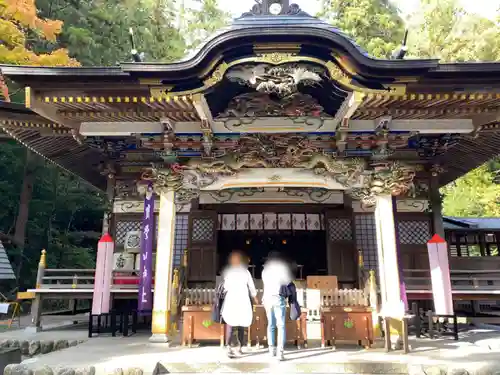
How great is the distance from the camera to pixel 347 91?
7.45 m

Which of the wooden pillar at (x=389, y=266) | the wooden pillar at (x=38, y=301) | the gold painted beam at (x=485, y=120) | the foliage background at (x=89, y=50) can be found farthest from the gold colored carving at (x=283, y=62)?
the foliage background at (x=89, y=50)

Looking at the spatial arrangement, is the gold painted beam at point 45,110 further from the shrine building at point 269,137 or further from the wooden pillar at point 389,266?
the wooden pillar at point 389,266

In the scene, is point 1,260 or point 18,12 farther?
point 18,12

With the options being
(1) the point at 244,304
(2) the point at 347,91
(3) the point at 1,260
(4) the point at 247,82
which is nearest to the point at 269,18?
(4) the point at 247,82

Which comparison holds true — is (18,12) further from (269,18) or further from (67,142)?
(269,18)

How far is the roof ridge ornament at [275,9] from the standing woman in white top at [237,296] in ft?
16.0

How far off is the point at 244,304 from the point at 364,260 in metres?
5.83

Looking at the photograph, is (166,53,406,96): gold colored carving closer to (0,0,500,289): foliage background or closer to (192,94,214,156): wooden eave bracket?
(192,94,214,156): wooden eave bracket

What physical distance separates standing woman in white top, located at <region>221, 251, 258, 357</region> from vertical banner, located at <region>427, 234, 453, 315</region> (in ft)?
15.0

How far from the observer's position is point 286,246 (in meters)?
16.7

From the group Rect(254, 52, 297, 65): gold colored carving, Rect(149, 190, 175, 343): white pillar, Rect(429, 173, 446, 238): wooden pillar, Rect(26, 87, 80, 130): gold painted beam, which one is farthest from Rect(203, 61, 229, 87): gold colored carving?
Rect(429, 173, 446, 238): wooden pillar

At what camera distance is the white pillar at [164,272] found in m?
7.76

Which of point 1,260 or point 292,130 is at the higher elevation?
point 292,130

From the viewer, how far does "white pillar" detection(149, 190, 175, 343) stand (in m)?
7.76
